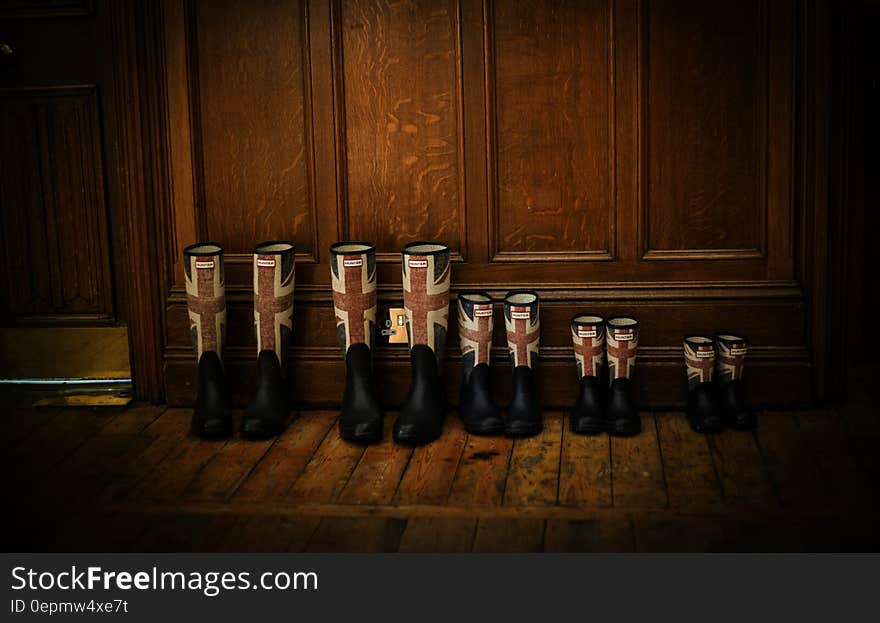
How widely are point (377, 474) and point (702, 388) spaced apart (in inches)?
34.6

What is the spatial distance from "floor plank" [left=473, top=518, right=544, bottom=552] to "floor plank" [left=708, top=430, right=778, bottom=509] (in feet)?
1.45

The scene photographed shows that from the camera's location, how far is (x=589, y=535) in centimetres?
236

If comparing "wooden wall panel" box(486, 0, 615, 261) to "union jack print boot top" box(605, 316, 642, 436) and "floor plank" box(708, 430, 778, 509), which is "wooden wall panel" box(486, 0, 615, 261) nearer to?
"union jack print boot top" box(605, 316, 642, 436)

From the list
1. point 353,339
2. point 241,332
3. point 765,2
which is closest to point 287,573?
point 353,339

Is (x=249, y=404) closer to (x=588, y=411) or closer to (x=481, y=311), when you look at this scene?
(x=481, y=311)

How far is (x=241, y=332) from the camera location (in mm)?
3287

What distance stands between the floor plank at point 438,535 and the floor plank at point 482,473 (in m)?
0.11

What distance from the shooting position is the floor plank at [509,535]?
7.57ft

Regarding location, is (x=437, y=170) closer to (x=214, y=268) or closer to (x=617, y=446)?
(x=214, y=268)

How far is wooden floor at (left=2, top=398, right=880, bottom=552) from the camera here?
93.3 inches

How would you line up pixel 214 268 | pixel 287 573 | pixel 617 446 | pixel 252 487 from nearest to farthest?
pixel 287 573, pixel 252 487, pixel 617 446, pixel 214 268

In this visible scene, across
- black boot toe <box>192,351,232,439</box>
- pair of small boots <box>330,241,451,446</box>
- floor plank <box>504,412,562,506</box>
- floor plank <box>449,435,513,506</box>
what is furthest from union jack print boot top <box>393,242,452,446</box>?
black boot toe <box>192,351,232,439</box>

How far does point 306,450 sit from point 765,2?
163cm

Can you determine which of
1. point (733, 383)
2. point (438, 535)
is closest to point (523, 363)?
point (733, 383)
